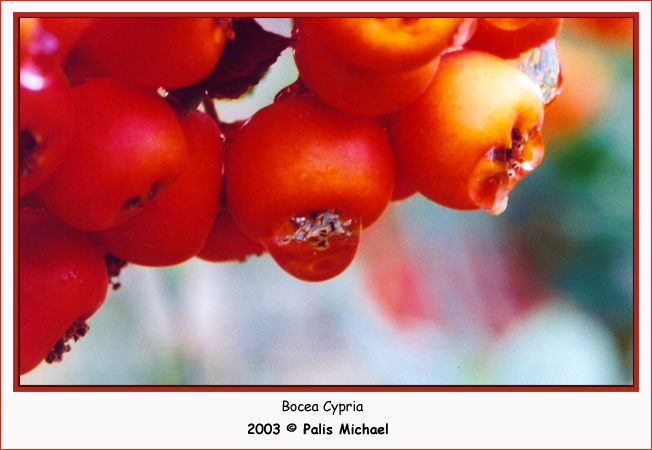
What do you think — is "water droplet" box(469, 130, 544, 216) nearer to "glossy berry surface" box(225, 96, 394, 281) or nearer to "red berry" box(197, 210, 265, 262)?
"glossy berry surface" box(225, 96, 394, 281)

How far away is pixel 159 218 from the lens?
48 cm

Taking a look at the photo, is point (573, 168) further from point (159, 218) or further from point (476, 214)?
point (159, 218)

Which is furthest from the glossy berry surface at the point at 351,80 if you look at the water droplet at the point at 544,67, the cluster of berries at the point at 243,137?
the water droplet at the point at 544,67

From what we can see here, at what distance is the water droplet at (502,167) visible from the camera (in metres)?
0.48

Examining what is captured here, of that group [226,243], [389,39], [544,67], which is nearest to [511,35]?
[544,67]

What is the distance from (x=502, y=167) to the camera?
487 mm

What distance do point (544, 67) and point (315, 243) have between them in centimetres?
23

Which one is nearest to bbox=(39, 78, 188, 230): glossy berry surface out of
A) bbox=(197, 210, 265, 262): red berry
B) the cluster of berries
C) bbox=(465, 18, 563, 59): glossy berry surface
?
the cluster of berries

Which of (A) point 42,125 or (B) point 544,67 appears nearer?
(A) point 42,125

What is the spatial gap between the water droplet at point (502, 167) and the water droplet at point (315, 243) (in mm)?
87

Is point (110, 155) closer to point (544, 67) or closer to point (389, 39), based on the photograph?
point (389, 39)

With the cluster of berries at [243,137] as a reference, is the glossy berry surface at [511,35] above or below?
above

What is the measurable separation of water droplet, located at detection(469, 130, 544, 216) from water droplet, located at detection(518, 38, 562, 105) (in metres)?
0.05

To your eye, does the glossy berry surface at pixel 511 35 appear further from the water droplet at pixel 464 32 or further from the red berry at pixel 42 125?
the red berry at pixel 42 125
